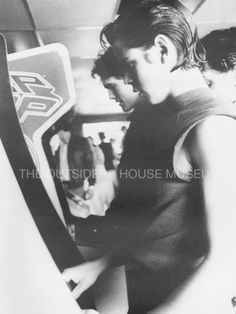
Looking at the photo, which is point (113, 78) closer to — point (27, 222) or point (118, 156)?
point (118, 156)

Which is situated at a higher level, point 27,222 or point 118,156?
point 118,156

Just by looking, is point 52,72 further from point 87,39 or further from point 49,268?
point 49,268

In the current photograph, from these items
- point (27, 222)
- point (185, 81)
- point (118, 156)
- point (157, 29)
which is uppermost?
point (157, 29)

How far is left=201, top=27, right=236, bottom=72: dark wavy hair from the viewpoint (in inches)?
38.9

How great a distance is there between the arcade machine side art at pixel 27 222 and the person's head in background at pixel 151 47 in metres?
0.17

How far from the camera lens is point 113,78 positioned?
100cm

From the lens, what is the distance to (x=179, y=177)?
3.19ft

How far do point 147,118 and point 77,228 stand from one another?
343mm

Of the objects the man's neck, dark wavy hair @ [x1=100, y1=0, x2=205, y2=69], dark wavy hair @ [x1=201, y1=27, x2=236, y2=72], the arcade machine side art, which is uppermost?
dark wavy hair @ [x1=100, y1=0, x2=205, y2=69]

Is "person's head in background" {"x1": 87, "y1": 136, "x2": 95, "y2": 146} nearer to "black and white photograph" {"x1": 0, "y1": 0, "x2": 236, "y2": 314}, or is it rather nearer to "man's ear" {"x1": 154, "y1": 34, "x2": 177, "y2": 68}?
"black and white photograph" {"x1": 0, "y1": 0, "x2": 236, "y2": 314}

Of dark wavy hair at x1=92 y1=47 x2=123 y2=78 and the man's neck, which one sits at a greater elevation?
dark wavy hair at x1=92 y1=47 x2=123 y2=78

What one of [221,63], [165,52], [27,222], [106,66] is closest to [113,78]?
[106,66]

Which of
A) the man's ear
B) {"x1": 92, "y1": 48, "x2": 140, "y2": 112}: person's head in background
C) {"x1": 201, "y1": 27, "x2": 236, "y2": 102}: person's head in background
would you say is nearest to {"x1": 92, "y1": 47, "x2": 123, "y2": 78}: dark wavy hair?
{"x1": 92, "y1": 48, "x2": 140, "y2": 112}: person's head in background

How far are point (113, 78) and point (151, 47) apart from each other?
0.42 ft
